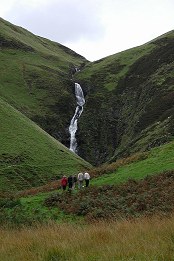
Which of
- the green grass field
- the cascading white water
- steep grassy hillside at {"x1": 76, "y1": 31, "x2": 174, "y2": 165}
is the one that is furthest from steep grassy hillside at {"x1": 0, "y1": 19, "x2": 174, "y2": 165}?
the green grass field

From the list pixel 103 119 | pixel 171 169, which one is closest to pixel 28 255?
pixel 171 169

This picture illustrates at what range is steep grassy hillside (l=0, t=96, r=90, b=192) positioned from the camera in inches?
2313

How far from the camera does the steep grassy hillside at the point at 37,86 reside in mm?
109438

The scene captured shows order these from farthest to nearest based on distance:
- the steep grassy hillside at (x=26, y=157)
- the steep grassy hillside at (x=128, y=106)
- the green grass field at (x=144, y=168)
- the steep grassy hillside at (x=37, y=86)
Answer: the steep grassy hillside at (x=37, y=86)
the steep grassy hillside at (x=128, y=106)
the steep grassy hillside at (x=26, y=157)
the green grass field at (x=144, y=168)

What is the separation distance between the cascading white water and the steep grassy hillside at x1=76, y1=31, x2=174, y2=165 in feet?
5.65

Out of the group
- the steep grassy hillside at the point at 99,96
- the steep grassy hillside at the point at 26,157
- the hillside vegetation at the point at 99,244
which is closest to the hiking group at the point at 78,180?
the steep grassy hillside at the point at 26,157

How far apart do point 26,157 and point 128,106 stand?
54.1 metres

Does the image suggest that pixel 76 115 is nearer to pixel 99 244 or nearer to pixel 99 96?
pixel 99 96

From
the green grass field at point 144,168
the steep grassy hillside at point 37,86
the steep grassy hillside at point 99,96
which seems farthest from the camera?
the steep grassy hillside at point 37,86

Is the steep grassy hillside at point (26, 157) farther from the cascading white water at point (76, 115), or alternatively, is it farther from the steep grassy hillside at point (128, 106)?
the cascading white water at point (76, 115)

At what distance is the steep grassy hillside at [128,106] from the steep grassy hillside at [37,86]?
5962 millimetres

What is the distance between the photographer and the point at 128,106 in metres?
114

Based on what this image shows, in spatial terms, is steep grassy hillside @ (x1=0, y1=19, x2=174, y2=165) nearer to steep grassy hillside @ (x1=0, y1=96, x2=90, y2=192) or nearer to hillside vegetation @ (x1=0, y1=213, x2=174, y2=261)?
steep grassy hillside @ (x1=0, y1=96, x2=90, y2=192)

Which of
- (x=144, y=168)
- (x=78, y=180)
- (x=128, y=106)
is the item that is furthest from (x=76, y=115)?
(x=144, y=168)
